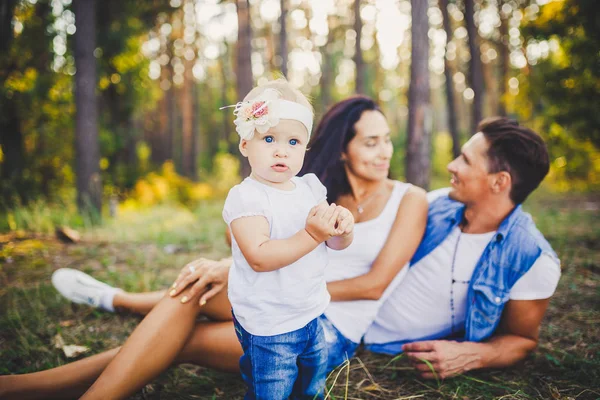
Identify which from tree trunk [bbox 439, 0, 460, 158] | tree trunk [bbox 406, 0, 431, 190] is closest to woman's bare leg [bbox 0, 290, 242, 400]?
tree trunk [bbox 406, 0, 431, 190]

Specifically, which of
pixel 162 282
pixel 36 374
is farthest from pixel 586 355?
pixel 162 282

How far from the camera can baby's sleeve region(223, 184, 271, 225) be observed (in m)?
1.32

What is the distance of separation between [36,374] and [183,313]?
70cm

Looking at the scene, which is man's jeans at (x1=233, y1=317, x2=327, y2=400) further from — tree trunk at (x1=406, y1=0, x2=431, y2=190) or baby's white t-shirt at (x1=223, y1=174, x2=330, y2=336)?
tree trunk at (x1=406, y1=0, x2=431, y2=190)

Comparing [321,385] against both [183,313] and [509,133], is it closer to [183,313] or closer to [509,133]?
[183,313]

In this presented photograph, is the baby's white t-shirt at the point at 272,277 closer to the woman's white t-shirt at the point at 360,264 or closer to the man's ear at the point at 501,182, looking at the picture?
the woman's white t-shirt at the point at 360,264

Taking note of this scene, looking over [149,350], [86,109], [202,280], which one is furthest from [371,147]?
[86,109]

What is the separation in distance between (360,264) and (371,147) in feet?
2.20

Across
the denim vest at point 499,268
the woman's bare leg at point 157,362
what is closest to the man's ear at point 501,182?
the denim vest at point 499,268

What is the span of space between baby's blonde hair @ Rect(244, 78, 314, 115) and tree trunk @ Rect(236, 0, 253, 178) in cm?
778

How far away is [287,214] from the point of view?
1.39 m

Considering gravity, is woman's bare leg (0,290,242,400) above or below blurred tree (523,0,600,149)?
below

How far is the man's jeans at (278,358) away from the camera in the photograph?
139 centimetres

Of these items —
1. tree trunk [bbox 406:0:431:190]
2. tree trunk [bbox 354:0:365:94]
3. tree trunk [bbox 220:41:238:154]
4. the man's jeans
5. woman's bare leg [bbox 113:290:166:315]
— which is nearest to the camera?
the man's jeans
